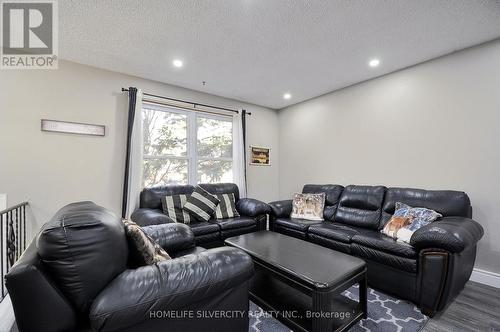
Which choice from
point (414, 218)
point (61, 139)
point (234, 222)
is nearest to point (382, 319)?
point (414, 218)

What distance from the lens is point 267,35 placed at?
2244 millimetres

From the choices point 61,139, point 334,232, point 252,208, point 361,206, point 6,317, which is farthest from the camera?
point 252,208

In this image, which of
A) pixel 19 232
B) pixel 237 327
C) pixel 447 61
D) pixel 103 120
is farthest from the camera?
pixel 103 120

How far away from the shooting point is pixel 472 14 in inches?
77.2

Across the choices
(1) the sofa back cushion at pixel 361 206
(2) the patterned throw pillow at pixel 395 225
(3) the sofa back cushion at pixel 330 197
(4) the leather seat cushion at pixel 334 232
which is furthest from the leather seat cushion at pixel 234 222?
(2) the patterned throw pillow at pixel 395 225

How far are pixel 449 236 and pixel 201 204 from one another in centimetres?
258

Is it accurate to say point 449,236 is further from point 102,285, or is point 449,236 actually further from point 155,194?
point 155,194

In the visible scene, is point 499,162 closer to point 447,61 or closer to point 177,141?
point 447,61

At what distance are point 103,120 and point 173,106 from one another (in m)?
0.97

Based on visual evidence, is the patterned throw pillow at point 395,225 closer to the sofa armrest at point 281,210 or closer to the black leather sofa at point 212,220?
the sofa armrest at point 281,210

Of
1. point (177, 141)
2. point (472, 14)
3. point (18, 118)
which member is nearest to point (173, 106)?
point (177, 141)

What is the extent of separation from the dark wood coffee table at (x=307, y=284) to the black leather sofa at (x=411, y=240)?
50cm

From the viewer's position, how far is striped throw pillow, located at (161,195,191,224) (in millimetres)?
2916

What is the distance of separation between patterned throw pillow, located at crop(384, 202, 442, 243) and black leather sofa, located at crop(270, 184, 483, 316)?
0.11 meters
